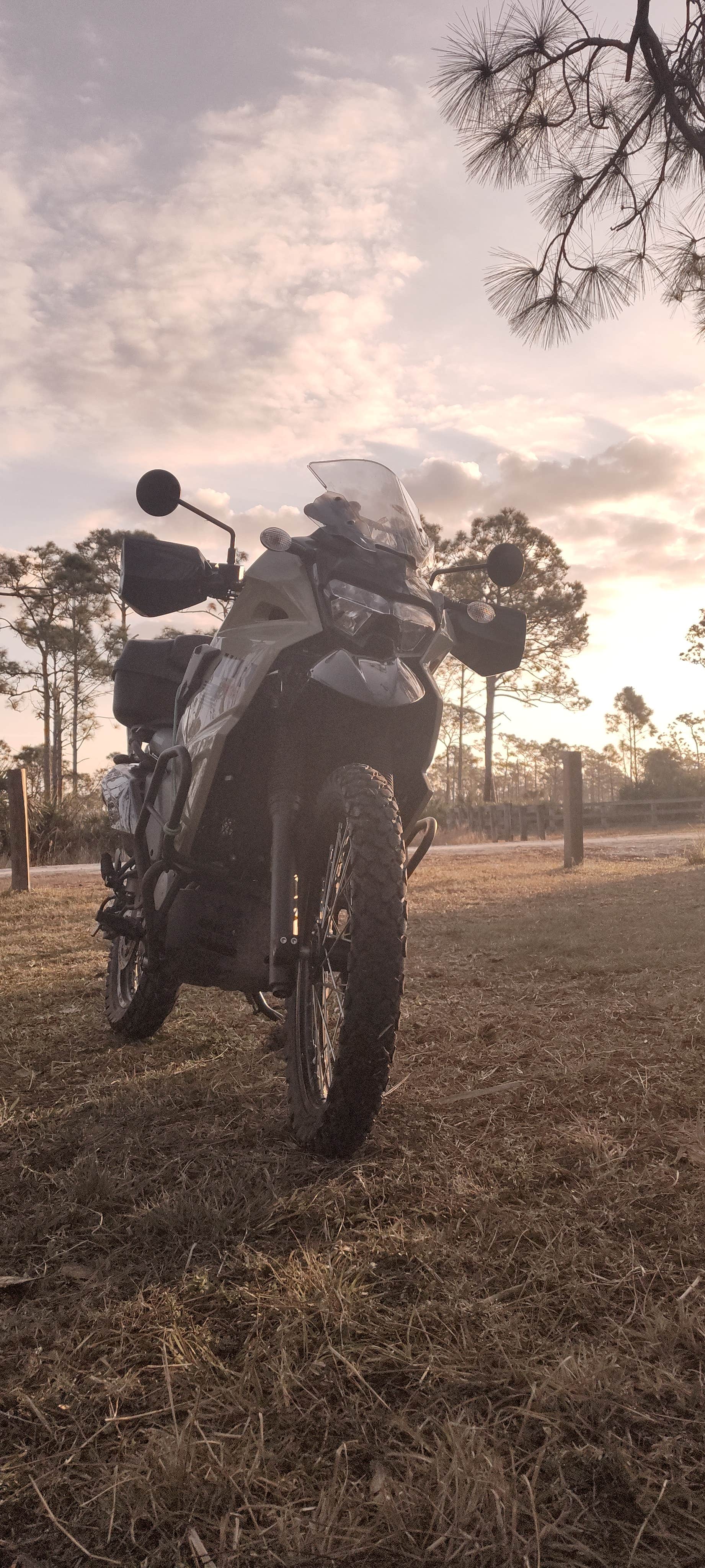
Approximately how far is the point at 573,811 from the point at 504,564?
9.81 m

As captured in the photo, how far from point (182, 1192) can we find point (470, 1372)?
826 mm

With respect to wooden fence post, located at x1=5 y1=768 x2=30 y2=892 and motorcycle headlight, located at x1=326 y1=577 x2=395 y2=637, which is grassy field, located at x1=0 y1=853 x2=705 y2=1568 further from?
wooden fence post, located at x1=5 y1=768 x2=30 y2=892

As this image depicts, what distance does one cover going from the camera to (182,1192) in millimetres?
1968

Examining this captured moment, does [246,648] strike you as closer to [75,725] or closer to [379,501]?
[379,501]

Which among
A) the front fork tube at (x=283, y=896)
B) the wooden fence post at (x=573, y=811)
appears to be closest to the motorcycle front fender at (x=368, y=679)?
the front fork tube at (x=283, y=896)

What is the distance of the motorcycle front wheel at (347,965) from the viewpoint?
76.3 inches

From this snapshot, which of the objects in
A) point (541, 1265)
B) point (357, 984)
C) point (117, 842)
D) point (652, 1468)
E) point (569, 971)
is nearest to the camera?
point (652, 1468)

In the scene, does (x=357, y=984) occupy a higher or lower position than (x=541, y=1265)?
higher

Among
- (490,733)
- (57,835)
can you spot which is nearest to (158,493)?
(57,835)

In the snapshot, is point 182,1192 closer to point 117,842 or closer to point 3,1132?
point 3,1132

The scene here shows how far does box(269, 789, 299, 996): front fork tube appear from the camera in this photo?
2.14 meters

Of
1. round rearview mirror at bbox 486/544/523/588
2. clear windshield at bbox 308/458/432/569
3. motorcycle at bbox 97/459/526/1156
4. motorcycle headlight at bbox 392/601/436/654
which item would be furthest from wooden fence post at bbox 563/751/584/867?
motorcycle headlight at bbox 392/601/436/654

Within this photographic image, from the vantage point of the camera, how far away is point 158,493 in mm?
2568

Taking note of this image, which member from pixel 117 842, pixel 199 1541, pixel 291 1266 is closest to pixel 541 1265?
pixel 291 1266
